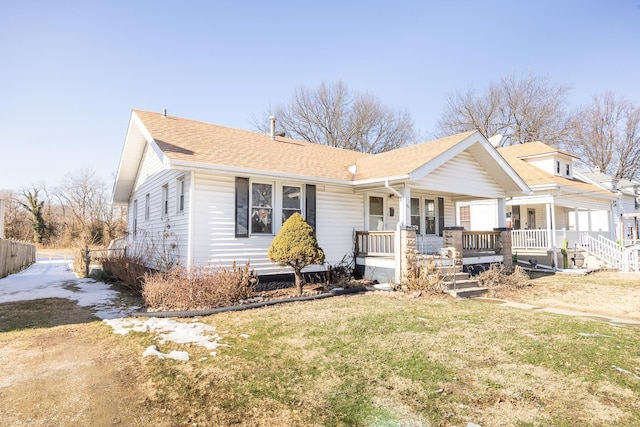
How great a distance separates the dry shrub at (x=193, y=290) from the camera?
759 cm

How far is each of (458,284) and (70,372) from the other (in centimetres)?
910

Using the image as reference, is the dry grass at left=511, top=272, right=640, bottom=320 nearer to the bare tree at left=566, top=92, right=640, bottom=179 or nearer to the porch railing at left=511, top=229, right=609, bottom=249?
the porch railing at left=511, top=229, right=609, bottom=249

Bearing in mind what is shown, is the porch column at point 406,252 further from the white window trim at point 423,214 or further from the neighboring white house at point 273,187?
the white window trim at point 423,214

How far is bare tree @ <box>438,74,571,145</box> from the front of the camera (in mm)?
32156

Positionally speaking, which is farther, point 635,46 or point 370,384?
point 635,46

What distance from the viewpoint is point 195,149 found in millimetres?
9492

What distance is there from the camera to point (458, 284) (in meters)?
10.2

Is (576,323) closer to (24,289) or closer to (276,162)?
(276,162)

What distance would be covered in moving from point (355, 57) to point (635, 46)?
32.0ft

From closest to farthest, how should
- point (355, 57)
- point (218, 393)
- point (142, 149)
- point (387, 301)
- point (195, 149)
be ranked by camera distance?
point (218, 393), point (387, 301), point (195, 149), point (142, 149), point (355, 57)

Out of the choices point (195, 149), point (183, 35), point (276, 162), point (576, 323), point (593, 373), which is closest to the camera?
point (593, 373)

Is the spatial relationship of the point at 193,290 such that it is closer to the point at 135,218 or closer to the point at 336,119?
the point at 135,218

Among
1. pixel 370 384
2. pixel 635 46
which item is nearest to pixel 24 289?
pixel 370 384

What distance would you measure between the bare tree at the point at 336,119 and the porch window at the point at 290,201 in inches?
834
